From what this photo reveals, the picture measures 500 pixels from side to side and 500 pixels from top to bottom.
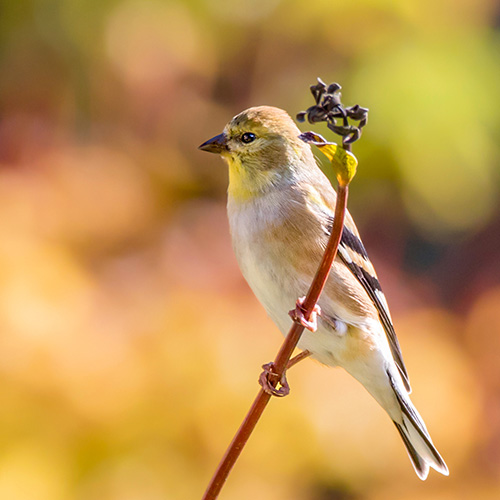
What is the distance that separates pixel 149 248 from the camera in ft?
9.39

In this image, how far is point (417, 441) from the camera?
79.4 inches

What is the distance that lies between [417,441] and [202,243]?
1267 mm

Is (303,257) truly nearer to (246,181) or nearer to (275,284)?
(275,284)

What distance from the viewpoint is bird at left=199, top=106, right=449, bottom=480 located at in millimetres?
1735

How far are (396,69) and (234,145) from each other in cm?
124

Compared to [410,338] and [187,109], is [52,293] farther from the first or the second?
[410,338]

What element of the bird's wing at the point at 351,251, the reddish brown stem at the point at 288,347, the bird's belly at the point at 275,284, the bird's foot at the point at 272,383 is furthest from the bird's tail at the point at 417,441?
the reddish brown stem at the point at 288,347

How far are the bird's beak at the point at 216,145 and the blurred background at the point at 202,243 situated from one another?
0.88 metres

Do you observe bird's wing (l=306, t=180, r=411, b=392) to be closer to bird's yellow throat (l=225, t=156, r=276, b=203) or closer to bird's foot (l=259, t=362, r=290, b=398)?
bird's yellow throat (l=225, t=156, r=276, b=203)

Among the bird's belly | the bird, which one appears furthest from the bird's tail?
the bird's belly

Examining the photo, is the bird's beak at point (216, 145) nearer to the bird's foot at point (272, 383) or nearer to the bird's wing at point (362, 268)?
the bird's wing at point (362, 268)

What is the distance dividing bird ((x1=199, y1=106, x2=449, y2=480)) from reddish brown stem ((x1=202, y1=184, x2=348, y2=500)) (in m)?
0.87

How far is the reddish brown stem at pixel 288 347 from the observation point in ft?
2.51

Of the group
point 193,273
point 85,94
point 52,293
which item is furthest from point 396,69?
point 52,293
